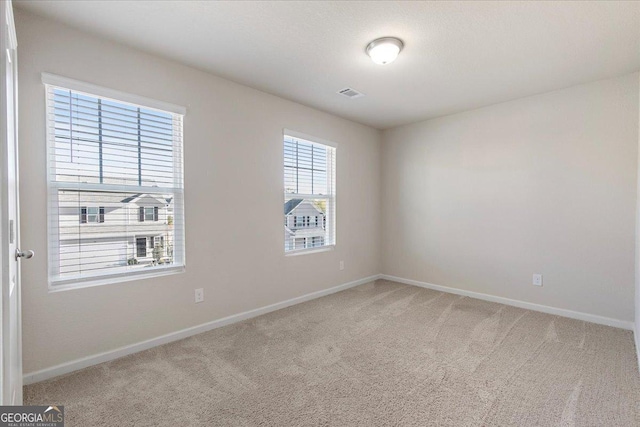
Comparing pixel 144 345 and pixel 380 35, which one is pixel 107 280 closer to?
pixel 144 345

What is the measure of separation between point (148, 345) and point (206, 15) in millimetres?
2561

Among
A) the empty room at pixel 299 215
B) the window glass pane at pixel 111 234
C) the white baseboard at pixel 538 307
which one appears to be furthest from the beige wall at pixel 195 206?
the white baseboard at pixel 538 307

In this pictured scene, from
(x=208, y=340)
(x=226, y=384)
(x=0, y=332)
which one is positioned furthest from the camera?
(x=208, y=340)

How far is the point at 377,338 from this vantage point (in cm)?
269

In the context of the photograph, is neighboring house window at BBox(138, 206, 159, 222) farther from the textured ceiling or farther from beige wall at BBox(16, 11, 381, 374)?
the textured ceiling

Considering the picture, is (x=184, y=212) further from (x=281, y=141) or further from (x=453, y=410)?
(x=453, y=410)

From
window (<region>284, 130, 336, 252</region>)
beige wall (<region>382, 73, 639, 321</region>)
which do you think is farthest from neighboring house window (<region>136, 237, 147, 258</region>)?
beige wall (<region>382, 73, 639, 321</region>)

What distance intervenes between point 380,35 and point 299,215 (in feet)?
7.19

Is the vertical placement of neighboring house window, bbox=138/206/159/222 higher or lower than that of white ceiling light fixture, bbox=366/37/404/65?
lower

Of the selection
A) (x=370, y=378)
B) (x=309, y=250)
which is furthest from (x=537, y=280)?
(x=309, y=250)

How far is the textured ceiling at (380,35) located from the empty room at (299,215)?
0.8 inches

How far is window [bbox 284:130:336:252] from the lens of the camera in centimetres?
364

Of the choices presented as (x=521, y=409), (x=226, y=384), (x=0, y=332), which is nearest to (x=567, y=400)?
(x=521, y=409)

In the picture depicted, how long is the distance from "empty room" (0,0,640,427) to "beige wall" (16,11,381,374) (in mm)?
15
